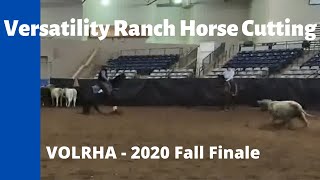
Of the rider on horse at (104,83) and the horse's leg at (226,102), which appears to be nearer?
the rider on horse at (104,83)

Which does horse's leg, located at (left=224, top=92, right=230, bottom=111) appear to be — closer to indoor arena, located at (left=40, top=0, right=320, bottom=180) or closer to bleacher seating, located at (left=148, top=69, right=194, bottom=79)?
indoor arena, located at (left=40, top=0, right=320, bottom=180)

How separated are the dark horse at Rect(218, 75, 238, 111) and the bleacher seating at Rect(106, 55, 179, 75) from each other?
17.5 ft

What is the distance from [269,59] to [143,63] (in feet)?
14.8

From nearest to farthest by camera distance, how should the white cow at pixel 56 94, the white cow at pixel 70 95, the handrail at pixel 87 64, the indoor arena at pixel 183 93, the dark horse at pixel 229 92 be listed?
the indoor arena at pixel 183 93, the dark horse at pixel 229 92, the white cow at pixel 70 95, the white cow at pixel 56 94, the handrail at pixel 87 64

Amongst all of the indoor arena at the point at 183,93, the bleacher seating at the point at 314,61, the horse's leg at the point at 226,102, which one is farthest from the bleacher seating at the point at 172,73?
the horse's leg at the point at 226,102

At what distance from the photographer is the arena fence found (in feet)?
34.8

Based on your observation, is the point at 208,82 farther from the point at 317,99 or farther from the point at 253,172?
the point at 253,172

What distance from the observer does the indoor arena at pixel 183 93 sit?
10.4 feet

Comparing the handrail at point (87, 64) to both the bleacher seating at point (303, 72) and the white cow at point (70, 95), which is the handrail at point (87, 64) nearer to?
the white cow at point (70, 95)

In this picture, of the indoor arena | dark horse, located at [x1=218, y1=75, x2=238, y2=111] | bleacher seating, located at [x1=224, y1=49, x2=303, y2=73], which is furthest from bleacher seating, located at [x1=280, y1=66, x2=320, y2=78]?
dark horse, located at [x1=218, y1=75, x2=238, y2=111]

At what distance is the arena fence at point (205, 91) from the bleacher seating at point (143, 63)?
149 inches

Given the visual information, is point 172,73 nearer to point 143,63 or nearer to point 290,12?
point 143,63

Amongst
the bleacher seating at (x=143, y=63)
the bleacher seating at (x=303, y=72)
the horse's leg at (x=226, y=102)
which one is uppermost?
the bleacher seating at (x=143, y=63)

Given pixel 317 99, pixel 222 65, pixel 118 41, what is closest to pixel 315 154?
pixel 317 99
